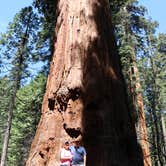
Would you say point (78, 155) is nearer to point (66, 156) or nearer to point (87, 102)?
point (66, 156)

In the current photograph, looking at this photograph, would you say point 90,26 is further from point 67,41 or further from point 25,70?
point 25,70

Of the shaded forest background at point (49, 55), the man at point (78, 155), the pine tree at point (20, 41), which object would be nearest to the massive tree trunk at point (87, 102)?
the man at point (78, 155)

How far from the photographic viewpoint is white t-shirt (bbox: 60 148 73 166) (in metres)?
5.05

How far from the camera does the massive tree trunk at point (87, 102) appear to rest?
17.8 feet

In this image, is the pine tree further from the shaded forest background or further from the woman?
the woman

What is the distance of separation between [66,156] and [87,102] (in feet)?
3.23

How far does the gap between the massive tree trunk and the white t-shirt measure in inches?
7.1

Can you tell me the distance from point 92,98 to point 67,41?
132 cm

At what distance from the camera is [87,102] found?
566cm

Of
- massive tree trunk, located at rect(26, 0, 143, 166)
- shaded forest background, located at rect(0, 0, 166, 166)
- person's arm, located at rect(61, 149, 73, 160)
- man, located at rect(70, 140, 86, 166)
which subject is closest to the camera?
man, located at rect(70, 140, 86, 166)

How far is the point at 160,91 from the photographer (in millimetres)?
30688

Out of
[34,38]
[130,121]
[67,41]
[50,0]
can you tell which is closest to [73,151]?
[130,121]

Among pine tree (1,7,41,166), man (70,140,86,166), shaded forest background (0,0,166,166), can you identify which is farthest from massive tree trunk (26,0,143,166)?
pine tree (1,7,41,166)

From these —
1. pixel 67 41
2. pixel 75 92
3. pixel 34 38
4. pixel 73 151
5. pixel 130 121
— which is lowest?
pixel 73 151
